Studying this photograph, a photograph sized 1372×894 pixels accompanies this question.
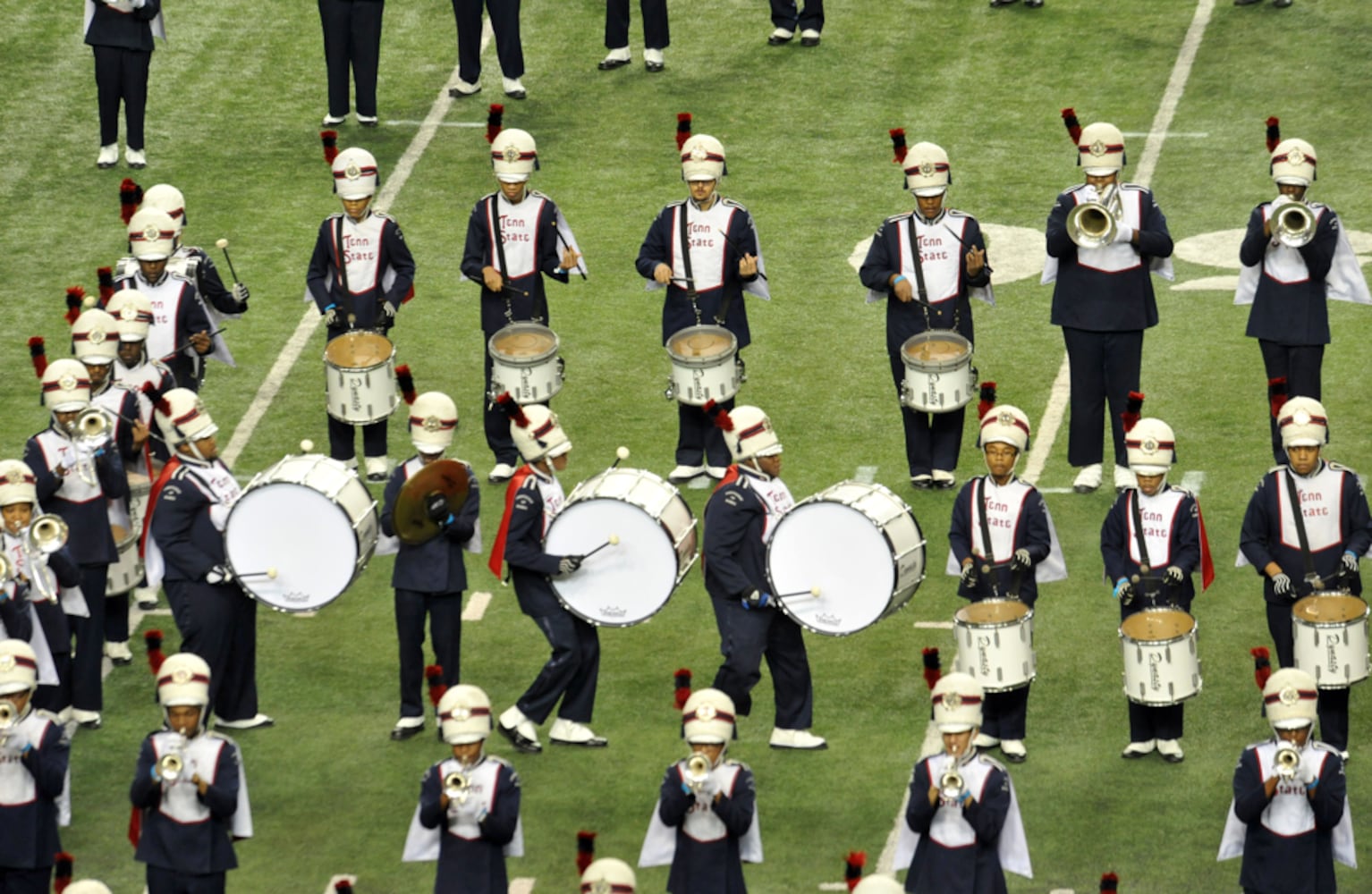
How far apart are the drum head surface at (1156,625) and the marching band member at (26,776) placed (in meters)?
5.52

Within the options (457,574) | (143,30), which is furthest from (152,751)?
(143,30)

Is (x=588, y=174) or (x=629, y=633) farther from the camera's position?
(x=588, y=174)

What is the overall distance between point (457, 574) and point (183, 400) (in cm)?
178

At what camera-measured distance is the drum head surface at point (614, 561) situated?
16.6 meters

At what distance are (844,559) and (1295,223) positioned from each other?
4.04 metres

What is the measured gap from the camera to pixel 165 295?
64.0ft

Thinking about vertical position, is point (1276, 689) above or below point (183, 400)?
below

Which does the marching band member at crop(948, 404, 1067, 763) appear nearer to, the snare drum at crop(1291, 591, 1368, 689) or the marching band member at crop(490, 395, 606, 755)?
the snare drum at crop(1291, 591, 1368, 689)

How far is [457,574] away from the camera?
56.0ft

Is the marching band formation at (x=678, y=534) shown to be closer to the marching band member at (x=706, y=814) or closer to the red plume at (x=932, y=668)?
the marching band member at (x=706, y=814)

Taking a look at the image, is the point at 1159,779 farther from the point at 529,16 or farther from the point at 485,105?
the point at 529,16

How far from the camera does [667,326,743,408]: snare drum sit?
63.7 feet

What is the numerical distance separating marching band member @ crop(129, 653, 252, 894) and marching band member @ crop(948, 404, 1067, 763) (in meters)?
4.29

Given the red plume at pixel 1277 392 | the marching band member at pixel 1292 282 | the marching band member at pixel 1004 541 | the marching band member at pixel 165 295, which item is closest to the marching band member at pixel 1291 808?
the marching band member at pixel 1004 541
